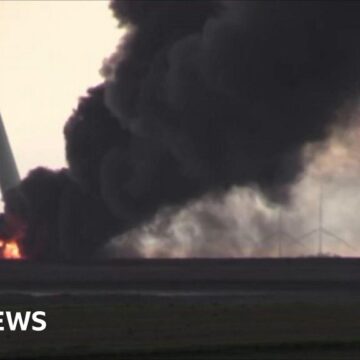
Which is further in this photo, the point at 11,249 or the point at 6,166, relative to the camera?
the point at 6,166

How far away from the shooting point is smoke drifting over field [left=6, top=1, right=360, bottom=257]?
316 feet

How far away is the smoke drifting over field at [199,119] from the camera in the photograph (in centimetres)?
9619

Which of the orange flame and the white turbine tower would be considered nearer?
the orange flame

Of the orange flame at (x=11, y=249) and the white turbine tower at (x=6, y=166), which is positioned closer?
the orange flame at (x=11, y=249)

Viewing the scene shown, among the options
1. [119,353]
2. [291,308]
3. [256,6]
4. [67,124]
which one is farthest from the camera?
[67,124]

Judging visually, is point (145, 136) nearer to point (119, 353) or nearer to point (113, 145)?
point (113, 145)

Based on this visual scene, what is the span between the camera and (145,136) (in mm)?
97938

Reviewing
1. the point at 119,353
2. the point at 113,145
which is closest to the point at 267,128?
the point at 113,145

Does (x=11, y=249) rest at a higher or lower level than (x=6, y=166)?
lower

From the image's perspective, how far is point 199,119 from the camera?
9838 centimetres

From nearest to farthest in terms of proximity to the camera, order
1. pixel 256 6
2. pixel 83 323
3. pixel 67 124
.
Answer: pixel 83 323 < pixel 256 6 < pixel 67 124

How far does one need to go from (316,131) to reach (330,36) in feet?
17.2

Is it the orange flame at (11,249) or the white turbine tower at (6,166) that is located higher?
the white turbine tower at (6,166)

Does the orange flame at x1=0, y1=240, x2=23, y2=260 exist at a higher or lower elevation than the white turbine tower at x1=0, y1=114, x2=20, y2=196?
lower
